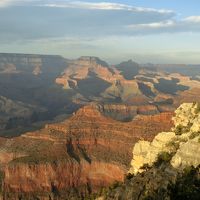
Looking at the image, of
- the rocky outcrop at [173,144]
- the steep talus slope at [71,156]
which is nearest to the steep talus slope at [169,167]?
the rocky outcrop at [173,144]

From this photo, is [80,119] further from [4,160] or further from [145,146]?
[145,146]

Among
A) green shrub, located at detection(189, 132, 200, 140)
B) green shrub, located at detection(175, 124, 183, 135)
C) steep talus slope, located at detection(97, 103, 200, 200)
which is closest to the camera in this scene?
steep talus slope, located at detection(97, 103, 200, 200)

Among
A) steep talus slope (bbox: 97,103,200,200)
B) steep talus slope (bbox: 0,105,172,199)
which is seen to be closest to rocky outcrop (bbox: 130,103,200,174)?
steep talus slope (bbox: 97,103,200,200)

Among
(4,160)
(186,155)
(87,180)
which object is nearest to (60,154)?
(87,180)

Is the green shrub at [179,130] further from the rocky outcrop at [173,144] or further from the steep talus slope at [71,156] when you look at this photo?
the steep talus slope at [71,156]

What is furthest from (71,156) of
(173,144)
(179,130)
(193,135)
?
(193,135)

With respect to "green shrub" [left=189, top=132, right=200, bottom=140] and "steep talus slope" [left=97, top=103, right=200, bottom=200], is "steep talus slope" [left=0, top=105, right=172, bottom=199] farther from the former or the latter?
"green shrub" [left=189, top=132, right=200, bottom=140]

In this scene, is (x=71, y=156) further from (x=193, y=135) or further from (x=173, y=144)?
(x=193, y=135)
